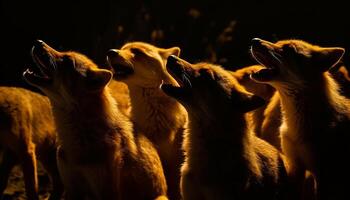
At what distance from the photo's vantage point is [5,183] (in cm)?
750

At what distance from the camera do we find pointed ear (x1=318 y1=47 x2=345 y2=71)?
5152 mm

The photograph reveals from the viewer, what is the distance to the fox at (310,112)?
499 centimetres

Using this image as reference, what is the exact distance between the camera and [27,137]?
7137 millimetres

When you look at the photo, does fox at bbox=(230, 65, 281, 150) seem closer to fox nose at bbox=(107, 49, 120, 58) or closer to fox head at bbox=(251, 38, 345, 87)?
fox head at bbox=(251, 38, 345, 87)

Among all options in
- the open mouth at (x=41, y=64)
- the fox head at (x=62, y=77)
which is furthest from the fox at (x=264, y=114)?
the open mouth at (x=41, y=64)

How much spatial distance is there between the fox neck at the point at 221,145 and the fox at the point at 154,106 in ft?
4.17

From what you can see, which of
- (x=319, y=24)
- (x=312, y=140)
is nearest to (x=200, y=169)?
(x=312, y=140)

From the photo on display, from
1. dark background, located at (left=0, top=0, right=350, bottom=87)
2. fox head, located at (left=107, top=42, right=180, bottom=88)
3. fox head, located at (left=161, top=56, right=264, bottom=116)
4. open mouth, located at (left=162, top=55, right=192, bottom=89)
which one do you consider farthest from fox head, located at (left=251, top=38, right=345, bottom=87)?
dark background, located at (left=0, top=0, right=350, bottom=87)

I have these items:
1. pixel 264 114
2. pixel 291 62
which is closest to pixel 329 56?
pixel 291 62

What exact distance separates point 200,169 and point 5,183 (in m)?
3.86

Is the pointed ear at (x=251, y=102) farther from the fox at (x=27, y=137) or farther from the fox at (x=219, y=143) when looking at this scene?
the fox at (x=27, y=137)

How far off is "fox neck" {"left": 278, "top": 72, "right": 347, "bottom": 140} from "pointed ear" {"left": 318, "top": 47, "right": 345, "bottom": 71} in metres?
0.15

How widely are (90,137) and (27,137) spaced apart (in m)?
2.33

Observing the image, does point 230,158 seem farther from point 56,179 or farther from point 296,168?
point 56,179
